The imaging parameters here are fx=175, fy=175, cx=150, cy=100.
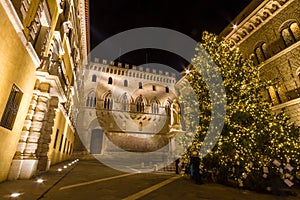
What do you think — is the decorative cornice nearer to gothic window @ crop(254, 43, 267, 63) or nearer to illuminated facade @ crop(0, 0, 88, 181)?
gothic window @ crop(254, 43, 267, 63)

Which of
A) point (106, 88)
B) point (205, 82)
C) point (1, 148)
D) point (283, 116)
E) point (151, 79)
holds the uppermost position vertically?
point (151, 79)

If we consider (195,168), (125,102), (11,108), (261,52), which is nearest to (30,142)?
(11,108)

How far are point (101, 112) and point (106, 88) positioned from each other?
5016 millimetres

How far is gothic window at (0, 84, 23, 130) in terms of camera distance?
19.2 feet

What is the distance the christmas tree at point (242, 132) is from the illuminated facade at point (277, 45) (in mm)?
3178

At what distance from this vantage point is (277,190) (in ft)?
19.2

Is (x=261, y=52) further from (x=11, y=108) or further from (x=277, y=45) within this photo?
(x=11, y=108)

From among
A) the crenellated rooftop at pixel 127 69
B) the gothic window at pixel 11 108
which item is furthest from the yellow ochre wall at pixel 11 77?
the crenellated rooftop at pixel 127 69

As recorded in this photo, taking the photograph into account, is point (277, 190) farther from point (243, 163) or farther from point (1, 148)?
point (1, 148)

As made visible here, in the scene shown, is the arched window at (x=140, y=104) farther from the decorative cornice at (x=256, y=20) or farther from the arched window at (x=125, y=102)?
the decorative cornice at (x=256, y=20)

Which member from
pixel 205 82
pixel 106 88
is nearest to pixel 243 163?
pixel 205 82

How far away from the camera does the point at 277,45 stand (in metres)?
13.6

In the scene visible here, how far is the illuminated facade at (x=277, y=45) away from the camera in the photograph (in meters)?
12.1

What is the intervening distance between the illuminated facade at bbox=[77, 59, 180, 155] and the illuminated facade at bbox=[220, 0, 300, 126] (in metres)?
15.7
